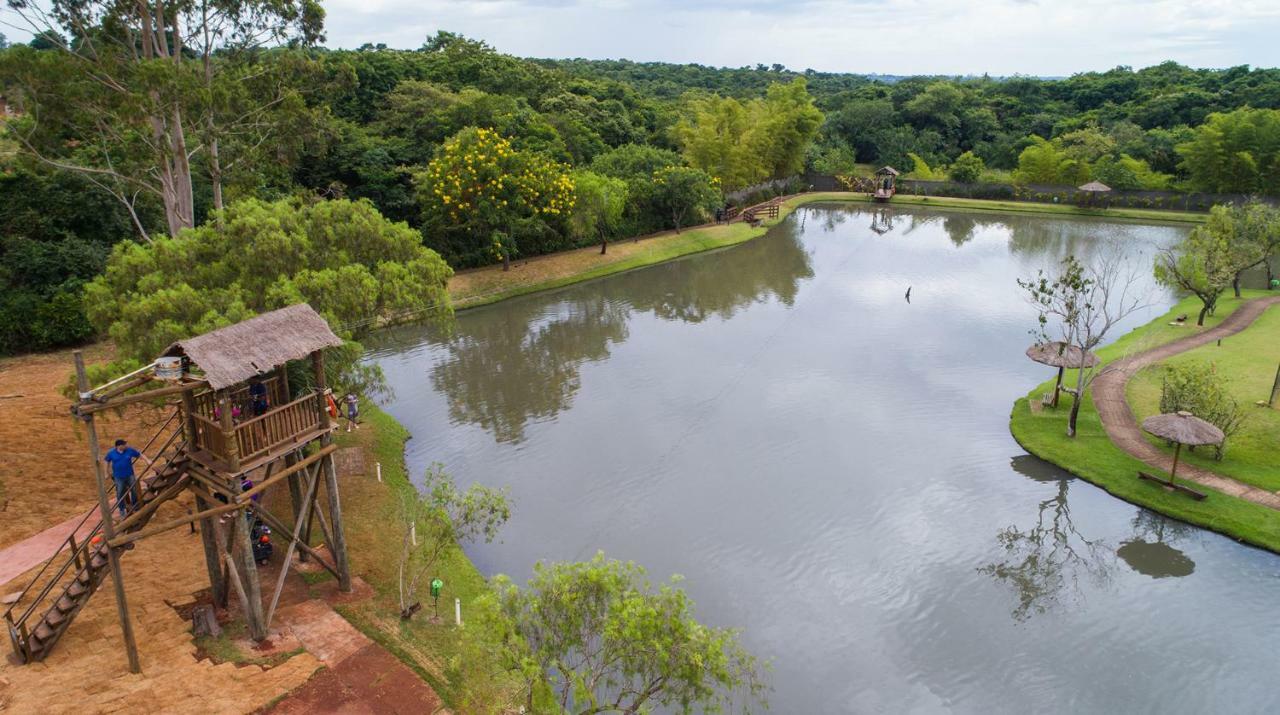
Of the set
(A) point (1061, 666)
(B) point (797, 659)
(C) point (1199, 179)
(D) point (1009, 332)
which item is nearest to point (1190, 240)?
(D) point (1009, 332)

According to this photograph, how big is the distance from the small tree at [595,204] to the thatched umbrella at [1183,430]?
2822 centimetres

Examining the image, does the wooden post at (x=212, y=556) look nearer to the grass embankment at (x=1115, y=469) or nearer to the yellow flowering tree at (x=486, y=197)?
the grass embankment at (x=1115, y=469)

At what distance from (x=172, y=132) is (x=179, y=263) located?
8.39m

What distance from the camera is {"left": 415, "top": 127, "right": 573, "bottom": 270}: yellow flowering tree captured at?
35.0m

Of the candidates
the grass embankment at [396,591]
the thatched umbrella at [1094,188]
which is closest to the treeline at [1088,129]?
the thatched umbrella at [1094,188]

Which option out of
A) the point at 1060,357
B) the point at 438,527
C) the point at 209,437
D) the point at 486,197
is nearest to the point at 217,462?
the point at 209,437

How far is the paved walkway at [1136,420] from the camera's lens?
1886 centimetres

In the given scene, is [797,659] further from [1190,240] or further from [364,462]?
[1190,240]

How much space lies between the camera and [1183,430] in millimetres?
18391

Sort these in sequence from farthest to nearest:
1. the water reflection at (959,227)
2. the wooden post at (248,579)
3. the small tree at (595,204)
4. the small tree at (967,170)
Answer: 1. the small tree at (967,170)
2. the water reflection at (959,227)
3. the small tree at (595,204)
4. the wooden post at (248,579)

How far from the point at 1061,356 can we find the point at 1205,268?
12.0 metres

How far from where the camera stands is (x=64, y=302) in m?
25.9

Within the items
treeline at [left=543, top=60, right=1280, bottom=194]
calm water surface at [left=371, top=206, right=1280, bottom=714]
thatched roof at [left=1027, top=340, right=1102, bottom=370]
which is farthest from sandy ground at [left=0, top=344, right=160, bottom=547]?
treeline at [left=543, top=60, right=1280, bottom=194]

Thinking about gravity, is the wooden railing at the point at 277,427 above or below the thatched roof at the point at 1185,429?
above
